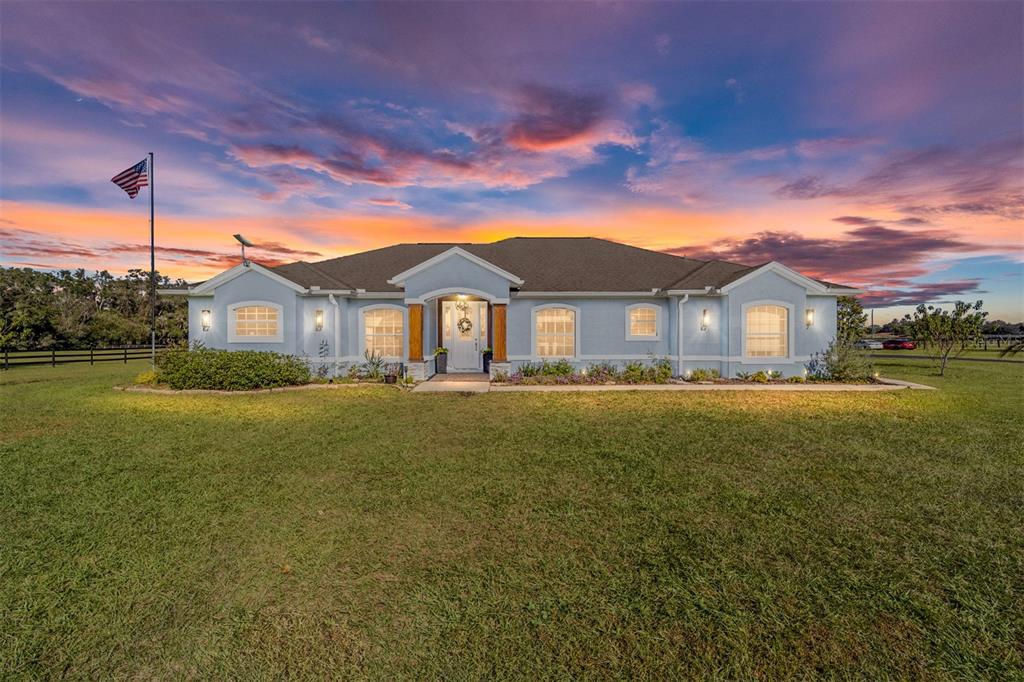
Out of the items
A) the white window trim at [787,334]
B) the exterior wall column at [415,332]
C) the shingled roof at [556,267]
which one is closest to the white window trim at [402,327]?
Answer: the shingled roof at [556,267]

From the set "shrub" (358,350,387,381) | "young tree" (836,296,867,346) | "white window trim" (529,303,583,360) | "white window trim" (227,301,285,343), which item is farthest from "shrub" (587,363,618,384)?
"young tree" (836,296,867,346)

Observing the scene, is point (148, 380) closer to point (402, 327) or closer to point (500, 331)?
point (402, 327)

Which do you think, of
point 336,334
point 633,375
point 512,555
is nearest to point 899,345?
point 633,375

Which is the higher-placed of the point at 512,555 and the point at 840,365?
the point at 840,365

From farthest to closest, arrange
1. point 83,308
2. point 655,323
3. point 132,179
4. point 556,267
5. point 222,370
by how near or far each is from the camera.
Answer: point 83,308 → point 556,267 → point 655,323 → point 132,179 → point 222,370

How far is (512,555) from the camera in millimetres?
3857

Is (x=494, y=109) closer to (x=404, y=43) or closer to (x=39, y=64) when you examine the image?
(x=404, y=43)

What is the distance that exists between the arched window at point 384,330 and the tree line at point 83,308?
1100cm

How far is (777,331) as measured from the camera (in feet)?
53.5

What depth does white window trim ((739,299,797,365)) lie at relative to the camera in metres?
16.0

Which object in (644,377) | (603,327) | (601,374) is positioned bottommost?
(644,377)

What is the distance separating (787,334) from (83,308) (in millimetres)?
57690

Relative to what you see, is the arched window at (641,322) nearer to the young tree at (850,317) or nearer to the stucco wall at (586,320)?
the stucco wall at (586,320)

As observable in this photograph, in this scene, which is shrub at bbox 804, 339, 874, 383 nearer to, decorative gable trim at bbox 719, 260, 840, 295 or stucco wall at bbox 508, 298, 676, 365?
decorative gable trim at bbox 719, 260, 840, 295
